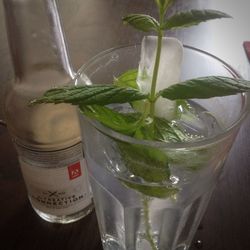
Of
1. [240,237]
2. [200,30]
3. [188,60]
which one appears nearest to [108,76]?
[188,60]

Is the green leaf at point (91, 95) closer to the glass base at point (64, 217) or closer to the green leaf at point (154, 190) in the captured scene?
the green leaf at point (154, 190)

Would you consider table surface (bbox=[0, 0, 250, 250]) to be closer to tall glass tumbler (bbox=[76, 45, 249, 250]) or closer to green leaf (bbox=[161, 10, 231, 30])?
tall glass tumbler (bbox=[76, 45, 249, 250])

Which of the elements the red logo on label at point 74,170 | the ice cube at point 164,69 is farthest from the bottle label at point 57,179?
the ice cube at point 164,69

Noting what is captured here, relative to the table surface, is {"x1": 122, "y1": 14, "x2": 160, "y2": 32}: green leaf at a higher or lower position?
higher

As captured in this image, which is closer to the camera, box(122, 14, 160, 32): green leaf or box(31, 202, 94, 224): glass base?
box(122, 14, 160, 32): green leaf

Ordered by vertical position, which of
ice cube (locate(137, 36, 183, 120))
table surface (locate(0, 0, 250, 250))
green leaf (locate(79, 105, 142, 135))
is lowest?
table surface (locate(0, 0, 250, 250))

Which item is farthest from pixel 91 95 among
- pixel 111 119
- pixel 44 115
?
pixel 44 115

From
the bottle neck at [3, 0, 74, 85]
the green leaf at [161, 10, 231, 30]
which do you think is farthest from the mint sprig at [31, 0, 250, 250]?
the bottle neck at [3, 0, 74, 85]
